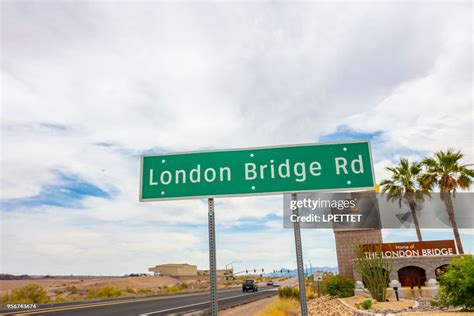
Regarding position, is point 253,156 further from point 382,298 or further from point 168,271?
point 168,271

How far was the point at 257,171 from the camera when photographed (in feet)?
11.5

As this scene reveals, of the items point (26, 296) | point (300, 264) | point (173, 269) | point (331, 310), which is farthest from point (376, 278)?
point (173, 269)

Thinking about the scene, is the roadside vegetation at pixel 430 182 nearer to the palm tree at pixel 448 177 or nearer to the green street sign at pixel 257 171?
the palm tree at pixel 448 177

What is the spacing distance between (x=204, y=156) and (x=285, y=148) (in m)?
0.85

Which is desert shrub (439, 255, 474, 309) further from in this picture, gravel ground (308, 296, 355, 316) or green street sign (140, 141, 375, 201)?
green street sign (140, 141, 375, 201)

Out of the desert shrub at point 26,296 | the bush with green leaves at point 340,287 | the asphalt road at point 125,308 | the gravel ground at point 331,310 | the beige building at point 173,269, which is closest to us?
the gravel ground at point 331,310

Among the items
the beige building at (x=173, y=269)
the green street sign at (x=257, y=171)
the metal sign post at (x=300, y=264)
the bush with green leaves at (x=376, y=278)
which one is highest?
the green street sign at (x=257, y=171)

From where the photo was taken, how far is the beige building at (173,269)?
365ft

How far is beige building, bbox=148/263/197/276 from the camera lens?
365ft

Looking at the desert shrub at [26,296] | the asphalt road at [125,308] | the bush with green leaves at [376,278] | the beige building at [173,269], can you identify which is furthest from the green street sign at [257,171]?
the beige building at [173,269]

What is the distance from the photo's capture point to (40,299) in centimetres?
3131

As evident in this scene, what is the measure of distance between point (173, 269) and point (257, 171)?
117 metres

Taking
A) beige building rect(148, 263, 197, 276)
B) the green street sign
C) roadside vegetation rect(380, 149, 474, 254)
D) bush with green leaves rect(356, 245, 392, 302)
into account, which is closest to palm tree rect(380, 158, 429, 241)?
roadside vegetation rect(380, 149, 474, 254)

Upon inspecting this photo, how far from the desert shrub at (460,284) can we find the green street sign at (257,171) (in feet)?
32.3
